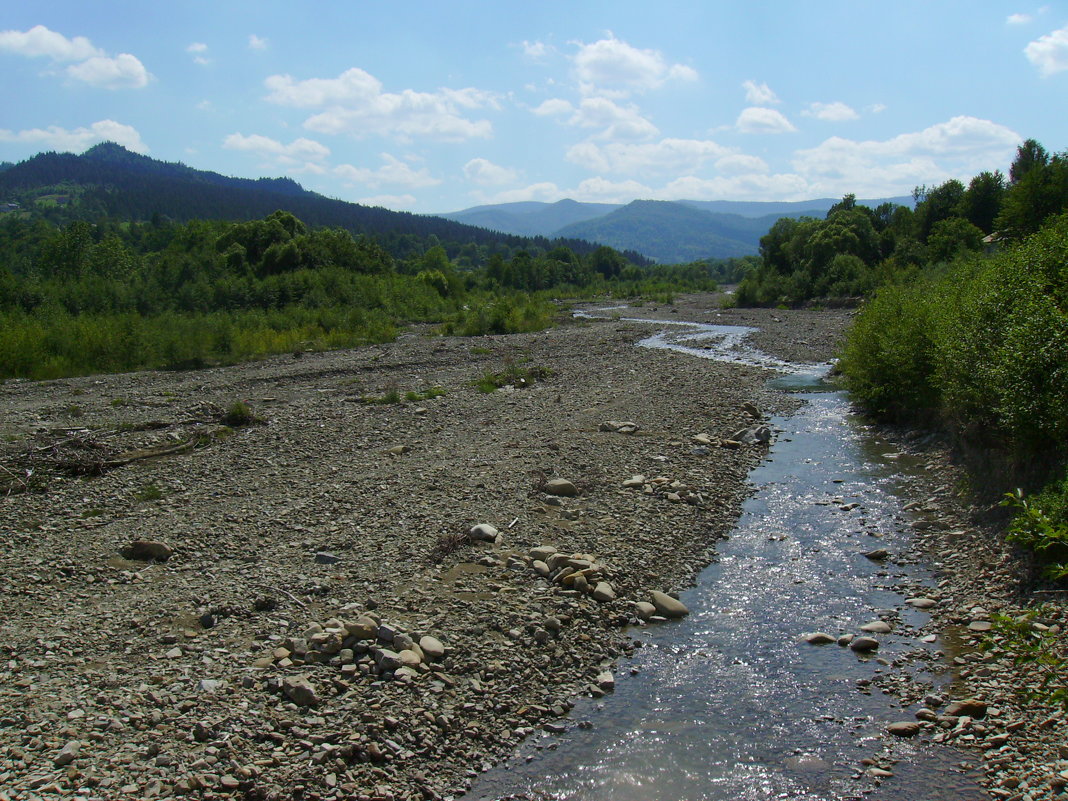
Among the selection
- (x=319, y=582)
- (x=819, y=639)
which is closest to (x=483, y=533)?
(x=319, y=582)

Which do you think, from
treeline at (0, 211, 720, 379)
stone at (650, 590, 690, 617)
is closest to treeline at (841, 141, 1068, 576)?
stone at (650, 590, 690, 617)

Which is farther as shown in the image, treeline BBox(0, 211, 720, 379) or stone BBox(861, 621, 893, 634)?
treeline BBox(0, 211, 720, 379)

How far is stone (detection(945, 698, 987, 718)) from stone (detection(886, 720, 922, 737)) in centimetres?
51

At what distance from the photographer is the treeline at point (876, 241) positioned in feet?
216

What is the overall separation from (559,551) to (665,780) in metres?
5.40

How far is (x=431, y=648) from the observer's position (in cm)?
912

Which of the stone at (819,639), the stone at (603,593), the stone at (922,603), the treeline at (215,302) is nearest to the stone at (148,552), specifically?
the stone at (603,593)

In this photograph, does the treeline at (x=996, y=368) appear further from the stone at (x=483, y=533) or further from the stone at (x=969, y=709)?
the stone at (x=483, y=533)

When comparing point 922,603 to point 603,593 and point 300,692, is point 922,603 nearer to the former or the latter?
point 603,593

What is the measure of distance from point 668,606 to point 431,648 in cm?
393

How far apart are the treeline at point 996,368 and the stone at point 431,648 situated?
21.7 ft

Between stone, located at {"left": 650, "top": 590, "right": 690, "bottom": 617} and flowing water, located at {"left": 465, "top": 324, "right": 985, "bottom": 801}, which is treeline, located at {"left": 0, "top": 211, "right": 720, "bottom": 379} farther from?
flowing water, located at {"left": 465, "top": 324, "right": 985, "bottom": 801}

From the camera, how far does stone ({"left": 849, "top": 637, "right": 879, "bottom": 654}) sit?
9766 mm

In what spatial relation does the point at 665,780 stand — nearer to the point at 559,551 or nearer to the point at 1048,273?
the point at 559,551
